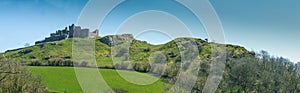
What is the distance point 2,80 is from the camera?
41.9 meters

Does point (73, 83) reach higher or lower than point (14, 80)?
lower

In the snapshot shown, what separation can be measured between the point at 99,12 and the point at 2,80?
89.7 ft

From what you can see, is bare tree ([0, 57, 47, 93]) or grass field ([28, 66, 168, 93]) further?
grass field ([28, 66, 168, 93])

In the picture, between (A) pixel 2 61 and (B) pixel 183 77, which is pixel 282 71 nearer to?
(B) pixel 183 77

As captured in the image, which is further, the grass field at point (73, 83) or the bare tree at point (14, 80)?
the grass field at point (73, 83)

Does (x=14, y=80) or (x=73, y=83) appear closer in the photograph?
(x=14, y=80)

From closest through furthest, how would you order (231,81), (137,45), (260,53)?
(231,81)
(260,53)
(137,45)

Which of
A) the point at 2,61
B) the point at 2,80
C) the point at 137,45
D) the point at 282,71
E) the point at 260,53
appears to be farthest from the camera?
the point at 137,45

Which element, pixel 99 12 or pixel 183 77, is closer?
pixel 99 12

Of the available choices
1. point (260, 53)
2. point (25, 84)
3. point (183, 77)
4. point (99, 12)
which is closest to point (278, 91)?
point (260, 53)

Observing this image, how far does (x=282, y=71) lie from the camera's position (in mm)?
75438

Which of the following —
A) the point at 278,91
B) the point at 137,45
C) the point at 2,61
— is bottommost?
the point at 278,91

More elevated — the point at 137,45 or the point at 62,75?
the point at 137,45

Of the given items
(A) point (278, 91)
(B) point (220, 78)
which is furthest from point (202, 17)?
(A) point (278, 91)
